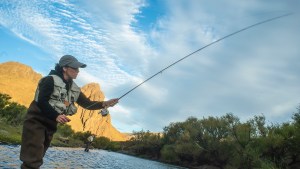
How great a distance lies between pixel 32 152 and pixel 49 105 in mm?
742

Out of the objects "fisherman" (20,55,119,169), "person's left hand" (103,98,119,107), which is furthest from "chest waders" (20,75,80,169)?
"person's left hand" (103,98,119,107)

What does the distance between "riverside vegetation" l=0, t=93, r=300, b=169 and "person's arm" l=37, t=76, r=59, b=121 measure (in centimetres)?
906

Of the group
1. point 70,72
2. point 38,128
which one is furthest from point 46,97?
point 70,72

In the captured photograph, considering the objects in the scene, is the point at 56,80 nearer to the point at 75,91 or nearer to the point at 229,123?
the point at 75,91

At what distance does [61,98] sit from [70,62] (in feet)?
2.01

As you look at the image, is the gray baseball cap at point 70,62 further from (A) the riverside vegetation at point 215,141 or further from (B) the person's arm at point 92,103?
(A) the riverside vegetation at point 215,141

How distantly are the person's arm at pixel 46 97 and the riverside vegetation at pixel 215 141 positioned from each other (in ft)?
29.7

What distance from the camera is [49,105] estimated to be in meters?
4.73

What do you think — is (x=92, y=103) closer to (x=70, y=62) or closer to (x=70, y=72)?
(x=70, y=72)

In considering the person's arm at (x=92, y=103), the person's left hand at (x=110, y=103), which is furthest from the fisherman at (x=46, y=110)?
the person's left hand at (x=110, y=103)

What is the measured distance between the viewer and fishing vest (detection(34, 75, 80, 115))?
4840 millimetres

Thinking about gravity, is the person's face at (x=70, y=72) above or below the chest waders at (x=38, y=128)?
above

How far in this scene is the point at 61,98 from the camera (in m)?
5.00

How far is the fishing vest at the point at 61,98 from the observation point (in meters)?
4.84
